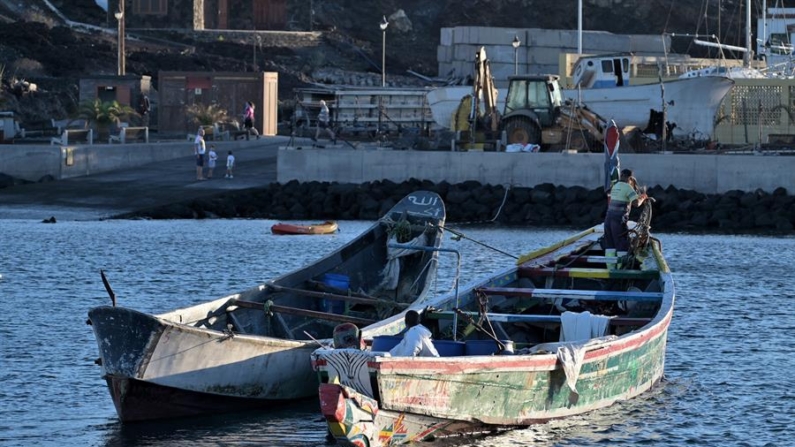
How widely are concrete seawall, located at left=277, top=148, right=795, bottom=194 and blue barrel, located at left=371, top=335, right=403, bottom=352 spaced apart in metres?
28.9

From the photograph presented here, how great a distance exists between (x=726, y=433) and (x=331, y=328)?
5.99 metres

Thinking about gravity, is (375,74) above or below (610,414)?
above

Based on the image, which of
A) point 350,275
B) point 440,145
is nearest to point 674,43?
point 440,145

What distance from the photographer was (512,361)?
1689cm

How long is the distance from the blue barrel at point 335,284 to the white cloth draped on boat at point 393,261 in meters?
0.69

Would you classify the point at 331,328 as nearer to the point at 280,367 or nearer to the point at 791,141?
the point at 280,367

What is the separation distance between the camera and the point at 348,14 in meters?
88.7

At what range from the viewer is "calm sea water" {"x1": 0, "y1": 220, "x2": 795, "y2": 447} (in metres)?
18.5

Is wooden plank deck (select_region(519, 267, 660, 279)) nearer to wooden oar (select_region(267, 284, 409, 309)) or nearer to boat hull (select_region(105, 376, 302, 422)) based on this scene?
wooden oar (select_region(267, 284, 409, 309))

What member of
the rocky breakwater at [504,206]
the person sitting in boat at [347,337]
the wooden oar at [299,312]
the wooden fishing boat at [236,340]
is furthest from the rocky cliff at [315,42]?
the person sitting in boat at [347,337]

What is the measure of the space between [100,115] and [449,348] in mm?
36380

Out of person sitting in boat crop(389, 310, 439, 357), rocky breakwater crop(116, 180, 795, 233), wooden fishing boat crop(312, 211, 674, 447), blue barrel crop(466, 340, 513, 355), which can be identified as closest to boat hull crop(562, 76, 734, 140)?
rocky breakwater crop(116, 180, 795, 233)

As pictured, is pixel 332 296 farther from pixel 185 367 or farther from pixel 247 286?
pixel 247 286

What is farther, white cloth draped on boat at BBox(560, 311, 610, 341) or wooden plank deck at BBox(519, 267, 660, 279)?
wooden plank deck at BBox(519, 267, 660, 279)
